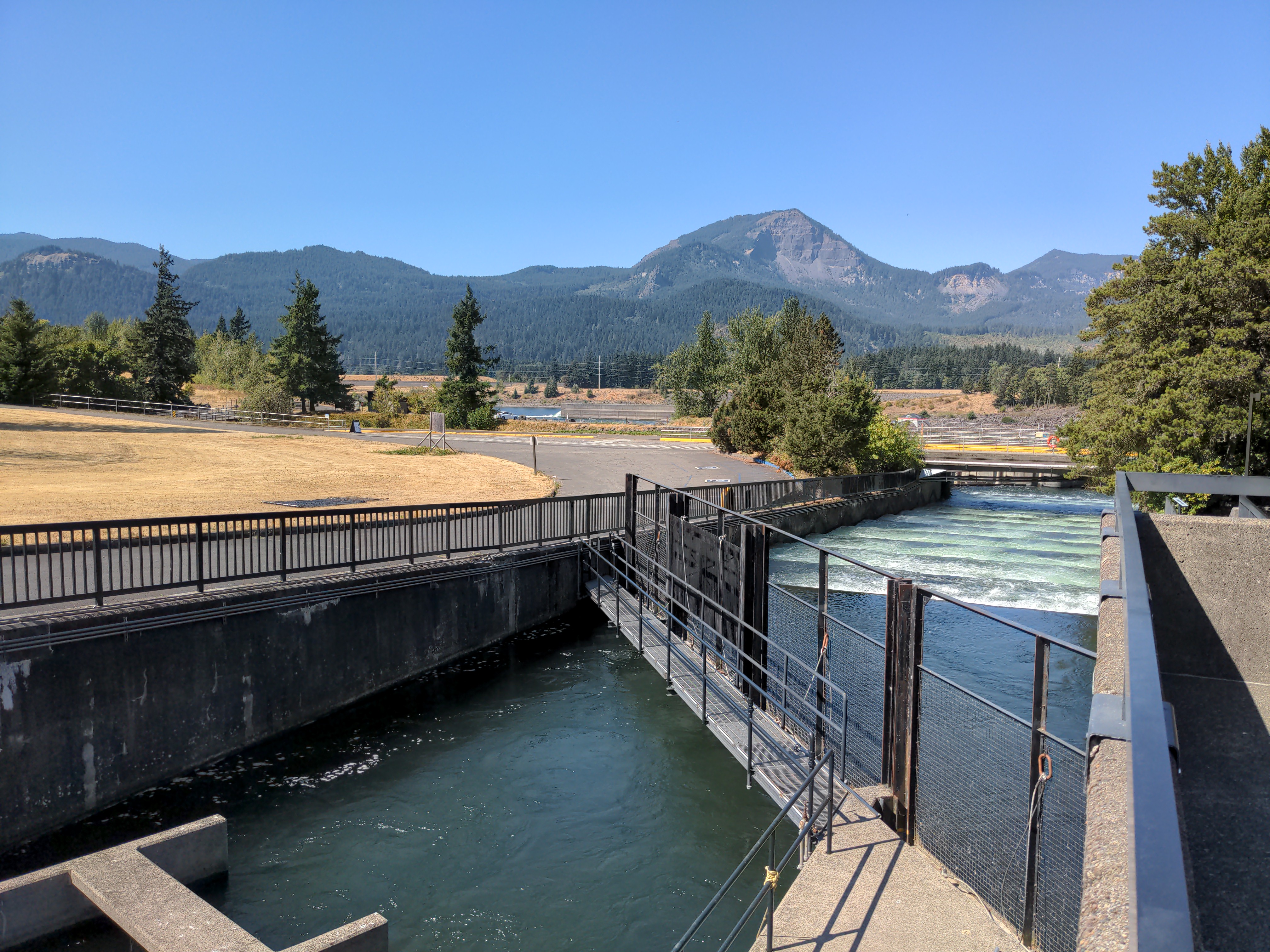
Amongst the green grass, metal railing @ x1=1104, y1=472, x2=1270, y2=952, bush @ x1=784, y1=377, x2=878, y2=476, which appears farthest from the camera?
the green grass

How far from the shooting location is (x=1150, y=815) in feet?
5.87

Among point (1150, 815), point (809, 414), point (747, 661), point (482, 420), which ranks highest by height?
point (809, 414)

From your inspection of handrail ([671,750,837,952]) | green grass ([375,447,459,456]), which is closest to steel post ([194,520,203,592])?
handrail ([671,750,837,952])

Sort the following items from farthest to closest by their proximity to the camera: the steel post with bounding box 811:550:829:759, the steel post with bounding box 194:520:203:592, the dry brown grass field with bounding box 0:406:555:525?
the dry brown grass field with bounding box 0:406:555:525 → the steel post with bounding box 194:520:203:592 → the steel post with bounding box 811:550:829:759

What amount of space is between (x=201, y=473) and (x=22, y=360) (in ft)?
140

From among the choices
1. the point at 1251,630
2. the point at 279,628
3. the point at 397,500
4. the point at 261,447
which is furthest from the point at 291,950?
the point at 261,447

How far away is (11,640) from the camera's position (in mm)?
10500

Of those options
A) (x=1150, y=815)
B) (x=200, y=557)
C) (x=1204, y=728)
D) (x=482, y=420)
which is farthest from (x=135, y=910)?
(x=482, y=420)

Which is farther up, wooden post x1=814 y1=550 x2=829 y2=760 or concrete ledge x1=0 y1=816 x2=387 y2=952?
wooden post x1=814 y1=550 x2=829 y2=760

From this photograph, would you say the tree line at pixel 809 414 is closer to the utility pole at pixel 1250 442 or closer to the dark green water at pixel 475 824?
the utility pole at pixel 1250 442

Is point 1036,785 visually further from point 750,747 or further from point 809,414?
point 809,414

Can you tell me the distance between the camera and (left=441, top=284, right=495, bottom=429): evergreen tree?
76000 mm

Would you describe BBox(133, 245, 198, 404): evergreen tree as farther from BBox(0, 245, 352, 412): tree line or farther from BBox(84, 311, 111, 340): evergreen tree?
BBox(84, 311, 111, 340): evergreen tree

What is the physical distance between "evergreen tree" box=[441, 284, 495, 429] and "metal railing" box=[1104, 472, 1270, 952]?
71.9 meters
